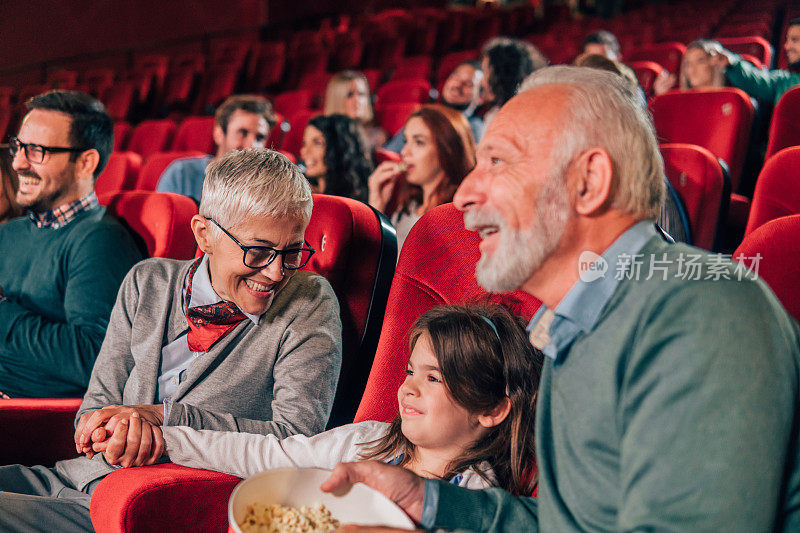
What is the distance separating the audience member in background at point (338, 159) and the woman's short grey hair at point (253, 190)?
1.22 meters

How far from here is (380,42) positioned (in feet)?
21.7

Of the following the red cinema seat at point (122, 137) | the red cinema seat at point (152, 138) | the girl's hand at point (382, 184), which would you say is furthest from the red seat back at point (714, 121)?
the red cinema seat at point (122, 137)

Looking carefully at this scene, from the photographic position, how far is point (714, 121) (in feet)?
7.86

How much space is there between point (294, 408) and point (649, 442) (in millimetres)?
647

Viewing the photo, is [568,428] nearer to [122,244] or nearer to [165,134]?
[122,244]

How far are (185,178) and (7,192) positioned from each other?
2.63ft

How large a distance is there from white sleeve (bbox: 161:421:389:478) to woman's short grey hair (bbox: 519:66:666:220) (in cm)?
56

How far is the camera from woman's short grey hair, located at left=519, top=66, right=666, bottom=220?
2.18ft

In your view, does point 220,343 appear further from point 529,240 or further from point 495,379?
point 529,240

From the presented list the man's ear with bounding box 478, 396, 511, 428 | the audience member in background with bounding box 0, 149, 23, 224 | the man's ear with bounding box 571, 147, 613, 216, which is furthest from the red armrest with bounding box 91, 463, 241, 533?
the audience member in background with bounding box 0, 149, 23, 224

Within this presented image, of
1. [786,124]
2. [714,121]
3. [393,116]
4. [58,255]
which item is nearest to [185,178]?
[58,255]

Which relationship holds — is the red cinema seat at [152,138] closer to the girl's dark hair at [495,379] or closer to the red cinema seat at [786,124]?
the red cinema seat at [786,124]

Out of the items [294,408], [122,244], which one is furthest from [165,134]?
[294,408]

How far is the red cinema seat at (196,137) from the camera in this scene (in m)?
3.91
